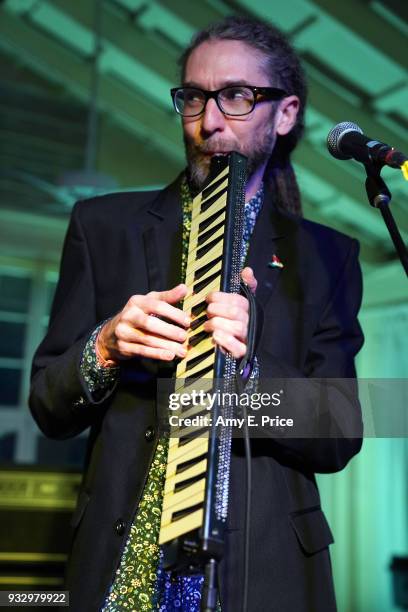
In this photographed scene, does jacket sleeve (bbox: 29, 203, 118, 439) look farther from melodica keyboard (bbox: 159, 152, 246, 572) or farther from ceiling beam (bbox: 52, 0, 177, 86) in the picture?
ceiling beam (bbox: 52, 0, 177, 86)

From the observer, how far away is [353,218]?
6520mm

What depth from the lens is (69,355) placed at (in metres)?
1.16

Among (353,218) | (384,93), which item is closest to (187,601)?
(384,93)

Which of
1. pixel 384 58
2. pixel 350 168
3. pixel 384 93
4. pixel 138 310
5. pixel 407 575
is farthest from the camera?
pixel 407 575

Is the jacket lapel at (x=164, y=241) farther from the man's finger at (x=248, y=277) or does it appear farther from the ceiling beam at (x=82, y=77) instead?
the ceiling beam at (x=82, y=77)

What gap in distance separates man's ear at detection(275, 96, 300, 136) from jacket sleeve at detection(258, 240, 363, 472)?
341 mm

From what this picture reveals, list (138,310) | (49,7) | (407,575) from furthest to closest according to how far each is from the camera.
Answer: (407,575) → (49,7) → (138,310)

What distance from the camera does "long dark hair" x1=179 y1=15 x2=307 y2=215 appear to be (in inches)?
55.1

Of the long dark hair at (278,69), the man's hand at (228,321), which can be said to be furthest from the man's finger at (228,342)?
the long dark hair at (278,69)

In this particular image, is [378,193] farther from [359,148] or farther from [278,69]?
[278,69]

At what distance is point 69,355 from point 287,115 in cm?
67

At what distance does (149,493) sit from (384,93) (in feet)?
12.8

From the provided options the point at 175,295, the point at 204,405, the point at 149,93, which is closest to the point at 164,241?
the point at 175,295

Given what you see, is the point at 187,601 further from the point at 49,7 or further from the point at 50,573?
the point at 49,7
